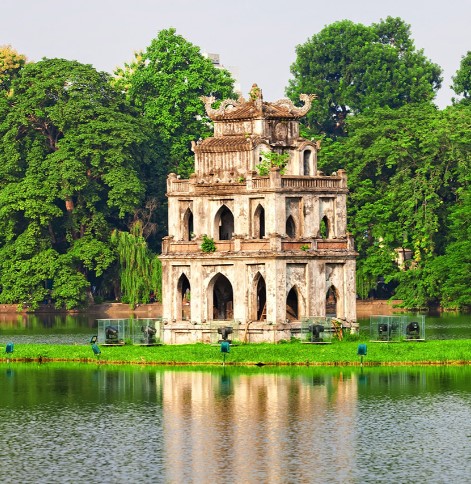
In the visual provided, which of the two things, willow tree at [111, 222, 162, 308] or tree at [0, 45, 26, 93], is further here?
tree at [0, 45, 26, 93]

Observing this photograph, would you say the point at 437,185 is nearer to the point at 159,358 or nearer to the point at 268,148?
the point at 268,148

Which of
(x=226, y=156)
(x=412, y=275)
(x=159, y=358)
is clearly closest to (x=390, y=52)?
(x=412, y=275)

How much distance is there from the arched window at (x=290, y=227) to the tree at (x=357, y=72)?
69.5 m

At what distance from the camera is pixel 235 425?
214 ft

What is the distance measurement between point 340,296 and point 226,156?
30.8 ft

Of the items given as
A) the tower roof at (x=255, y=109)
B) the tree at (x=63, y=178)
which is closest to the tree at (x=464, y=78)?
the tree at (x=63, y=178)

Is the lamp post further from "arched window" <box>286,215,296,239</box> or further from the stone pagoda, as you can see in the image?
"arched window" <box>286,215,296,239</box>

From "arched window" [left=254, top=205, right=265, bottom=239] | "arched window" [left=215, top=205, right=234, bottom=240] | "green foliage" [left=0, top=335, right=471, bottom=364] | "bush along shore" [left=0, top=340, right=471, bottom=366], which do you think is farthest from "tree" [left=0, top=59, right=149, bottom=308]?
"green foliage" [left=0, top=335, right=471, bottom=364]

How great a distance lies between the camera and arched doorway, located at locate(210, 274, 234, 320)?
95750mm

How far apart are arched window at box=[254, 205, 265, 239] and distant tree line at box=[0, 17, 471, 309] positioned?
36.4m

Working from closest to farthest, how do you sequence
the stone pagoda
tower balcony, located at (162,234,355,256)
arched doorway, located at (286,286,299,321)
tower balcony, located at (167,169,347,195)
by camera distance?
tower balcony, located at (162,234,355,256) → the stone pagoda → tower balcony, located at (167,169,347,195) → arched doorway, located at (286,286,299,321)

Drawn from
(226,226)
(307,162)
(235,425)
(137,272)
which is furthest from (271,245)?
(137,272)

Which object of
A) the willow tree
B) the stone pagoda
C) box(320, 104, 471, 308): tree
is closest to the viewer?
the stone pagoda

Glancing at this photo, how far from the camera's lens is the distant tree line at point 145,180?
5305 inches
